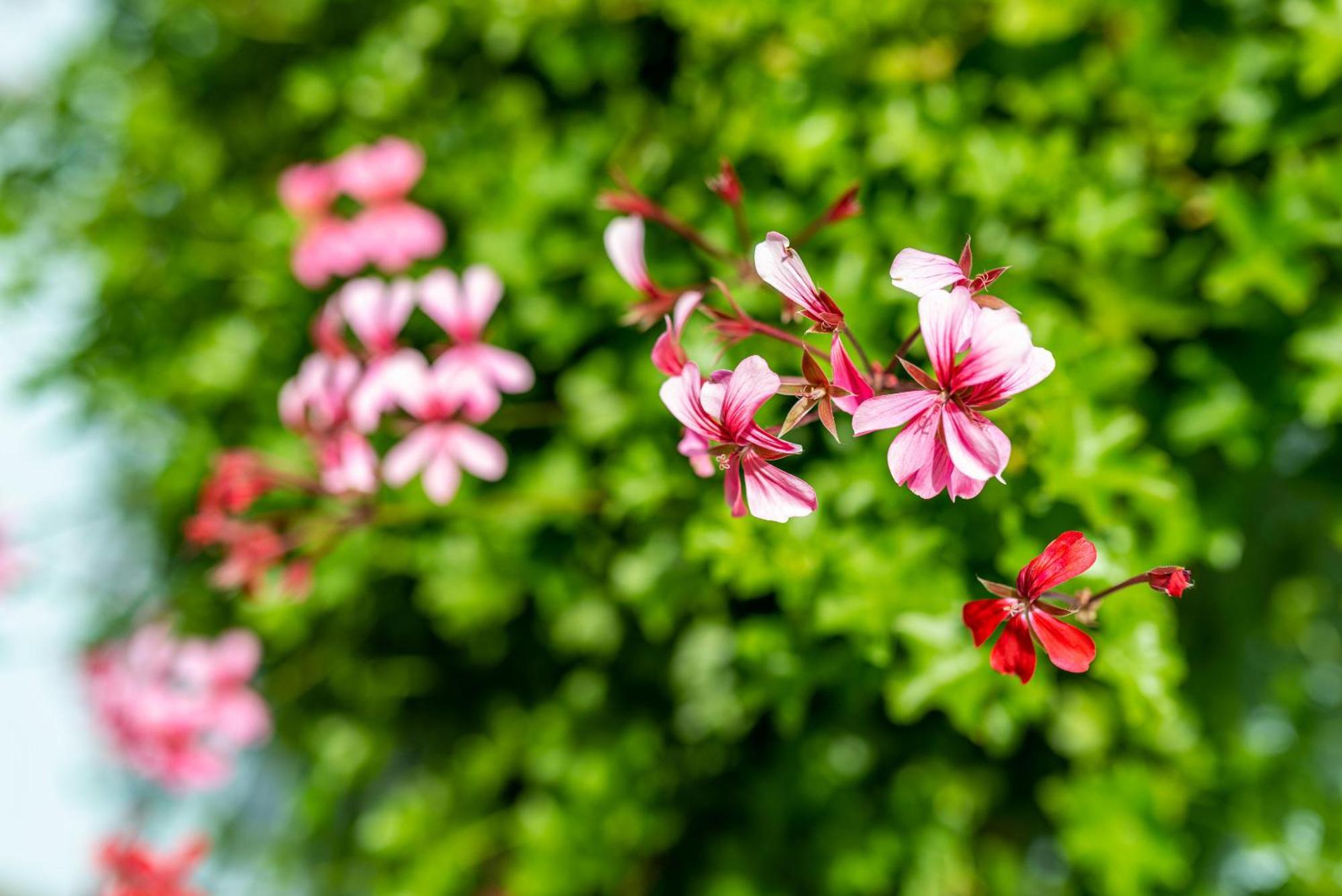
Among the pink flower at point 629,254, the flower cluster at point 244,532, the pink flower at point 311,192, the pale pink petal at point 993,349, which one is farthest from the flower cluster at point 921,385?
the pink flower at point 311,192

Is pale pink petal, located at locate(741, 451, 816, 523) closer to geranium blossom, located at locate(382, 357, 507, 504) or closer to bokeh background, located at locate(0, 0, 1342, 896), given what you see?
bokeh background, located at locate(0, 0, 1342, 896)

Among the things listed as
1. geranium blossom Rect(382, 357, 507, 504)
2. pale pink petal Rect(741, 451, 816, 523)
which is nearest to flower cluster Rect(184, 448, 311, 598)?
geranium blossom Rect(382, 357, 507, 504)

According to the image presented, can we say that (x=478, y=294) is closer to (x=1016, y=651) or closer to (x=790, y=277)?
(x=790, y=277)

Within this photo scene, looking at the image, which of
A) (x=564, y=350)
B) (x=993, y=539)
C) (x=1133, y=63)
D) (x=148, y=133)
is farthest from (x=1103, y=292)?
(x=148, y=133)

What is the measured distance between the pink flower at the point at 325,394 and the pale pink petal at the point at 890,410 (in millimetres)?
889

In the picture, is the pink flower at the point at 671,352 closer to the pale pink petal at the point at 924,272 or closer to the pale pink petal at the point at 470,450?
the pale pink petal at the point at 924,272

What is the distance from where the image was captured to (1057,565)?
743 millimetres

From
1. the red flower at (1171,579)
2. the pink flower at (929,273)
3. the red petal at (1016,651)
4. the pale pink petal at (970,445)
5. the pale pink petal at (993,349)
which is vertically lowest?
the red petal at (1016,651)

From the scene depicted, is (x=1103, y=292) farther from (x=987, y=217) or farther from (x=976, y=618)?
(x=976, y=618)

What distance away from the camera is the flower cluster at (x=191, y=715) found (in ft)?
6.31

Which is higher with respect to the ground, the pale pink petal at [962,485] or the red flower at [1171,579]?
the pale pink petal at [962,485]

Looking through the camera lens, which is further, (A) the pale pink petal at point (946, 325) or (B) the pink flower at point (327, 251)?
(B) the pink flower at point (327, 251)

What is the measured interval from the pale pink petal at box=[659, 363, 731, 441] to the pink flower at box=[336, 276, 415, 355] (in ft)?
2.28

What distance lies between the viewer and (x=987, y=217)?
1.51m
